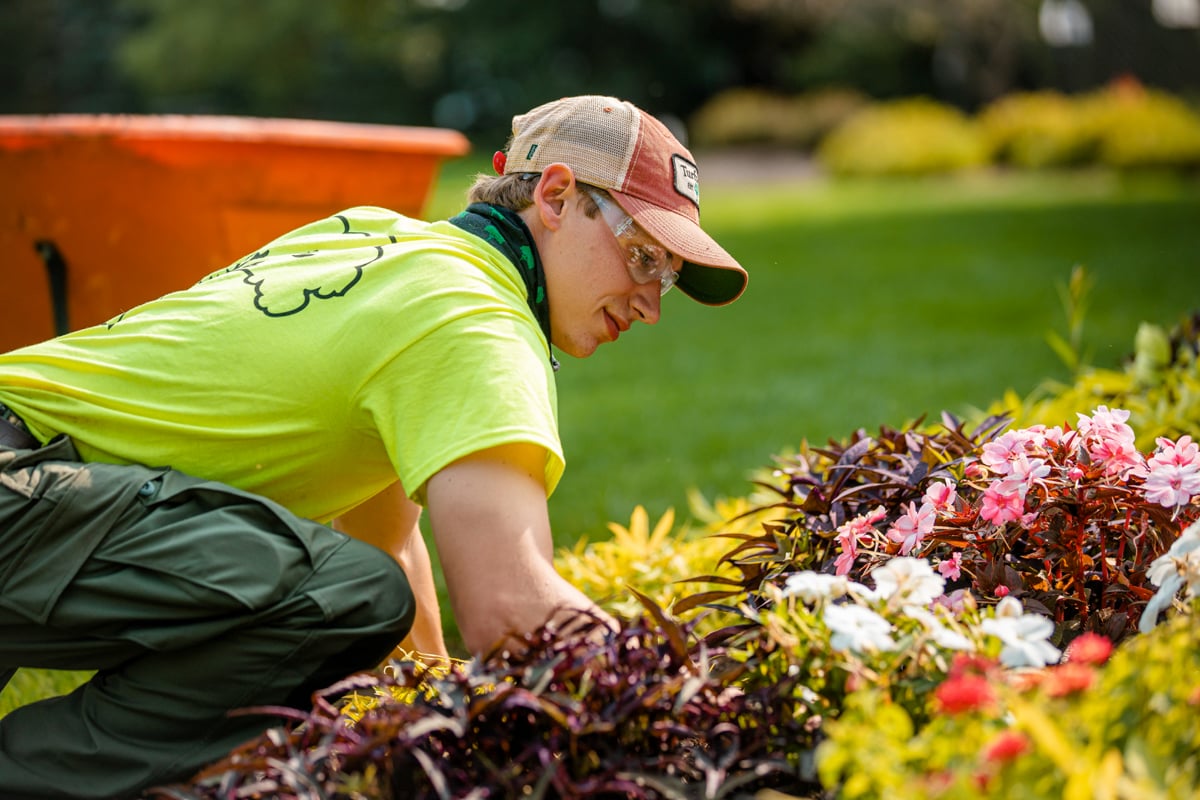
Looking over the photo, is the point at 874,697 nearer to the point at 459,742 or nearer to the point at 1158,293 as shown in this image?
the point at 459,742

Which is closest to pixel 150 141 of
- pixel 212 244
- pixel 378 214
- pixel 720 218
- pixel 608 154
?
A: pixel 212 244

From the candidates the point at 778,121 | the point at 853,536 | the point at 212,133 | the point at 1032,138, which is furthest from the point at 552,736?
the point at 778,121

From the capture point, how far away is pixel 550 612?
1.65 m

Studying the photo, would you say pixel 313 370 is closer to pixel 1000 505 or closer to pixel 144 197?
pixel 1000 505

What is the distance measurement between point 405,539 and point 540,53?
23179mm

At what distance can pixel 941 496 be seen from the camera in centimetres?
204

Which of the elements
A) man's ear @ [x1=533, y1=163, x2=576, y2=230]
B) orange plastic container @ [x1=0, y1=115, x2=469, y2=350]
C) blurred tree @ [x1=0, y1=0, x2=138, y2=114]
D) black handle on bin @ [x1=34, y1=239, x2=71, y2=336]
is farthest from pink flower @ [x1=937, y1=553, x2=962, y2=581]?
blurred tree @ [x1=0, y1=0, x2=138, y2=114]

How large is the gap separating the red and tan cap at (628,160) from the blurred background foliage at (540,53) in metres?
16.8

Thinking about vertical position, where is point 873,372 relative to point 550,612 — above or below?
below

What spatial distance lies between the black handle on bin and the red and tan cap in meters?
1.99

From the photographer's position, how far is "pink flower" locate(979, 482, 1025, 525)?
76.6 inches

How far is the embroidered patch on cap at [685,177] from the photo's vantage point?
2088 mm

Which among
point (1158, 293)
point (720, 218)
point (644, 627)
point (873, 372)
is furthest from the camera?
point (720, 218)

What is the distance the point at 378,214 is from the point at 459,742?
40.2 inches
